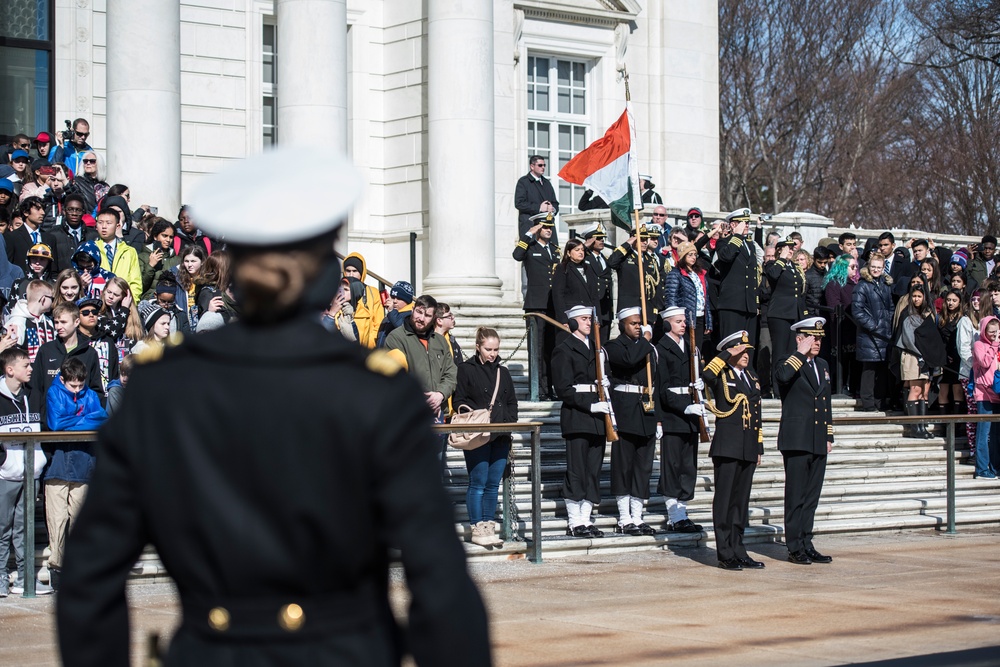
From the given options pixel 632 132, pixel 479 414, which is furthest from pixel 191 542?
pixel 632 132

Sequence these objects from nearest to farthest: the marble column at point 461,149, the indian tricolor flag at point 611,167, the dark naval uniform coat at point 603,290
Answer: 1. the dark naval uniform coat at point 603,290
2. the indian tricolor flag at point 611,167
3. the marble column at point 461,149

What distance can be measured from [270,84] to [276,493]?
21.2 m

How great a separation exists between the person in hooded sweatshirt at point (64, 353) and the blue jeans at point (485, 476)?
119 inches

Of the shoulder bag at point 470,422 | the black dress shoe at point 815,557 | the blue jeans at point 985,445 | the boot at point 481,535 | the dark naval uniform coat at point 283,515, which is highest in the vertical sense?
the dark naval uniform coat at point 283,515

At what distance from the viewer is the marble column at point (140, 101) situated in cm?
1867

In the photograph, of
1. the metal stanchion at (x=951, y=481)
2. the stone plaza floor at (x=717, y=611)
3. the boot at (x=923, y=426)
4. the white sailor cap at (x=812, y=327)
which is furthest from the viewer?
the boot at (x=923, y=426)

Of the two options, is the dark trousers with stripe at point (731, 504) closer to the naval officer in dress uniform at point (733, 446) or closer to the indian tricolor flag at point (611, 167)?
the naval officer in dress uniform at point (733, 446)

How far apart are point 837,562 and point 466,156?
9993 millimetres

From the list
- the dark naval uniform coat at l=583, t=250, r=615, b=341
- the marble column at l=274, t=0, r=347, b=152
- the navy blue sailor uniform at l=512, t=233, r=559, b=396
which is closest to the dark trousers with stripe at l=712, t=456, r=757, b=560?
the navy blue sailor uniform at l=512, t=233, r=559, b=396

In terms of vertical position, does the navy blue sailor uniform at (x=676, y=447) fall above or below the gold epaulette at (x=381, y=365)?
below

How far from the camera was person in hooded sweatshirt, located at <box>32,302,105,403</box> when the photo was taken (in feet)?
37.7

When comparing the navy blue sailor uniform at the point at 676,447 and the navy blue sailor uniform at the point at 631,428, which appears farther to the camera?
the navy blue sailor uniform at the point at 676,447

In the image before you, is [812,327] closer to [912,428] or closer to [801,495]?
[801,495]

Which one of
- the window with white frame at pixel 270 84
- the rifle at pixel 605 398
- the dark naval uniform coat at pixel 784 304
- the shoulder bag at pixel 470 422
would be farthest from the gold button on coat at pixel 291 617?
the window with white frame at pixel 270 84
